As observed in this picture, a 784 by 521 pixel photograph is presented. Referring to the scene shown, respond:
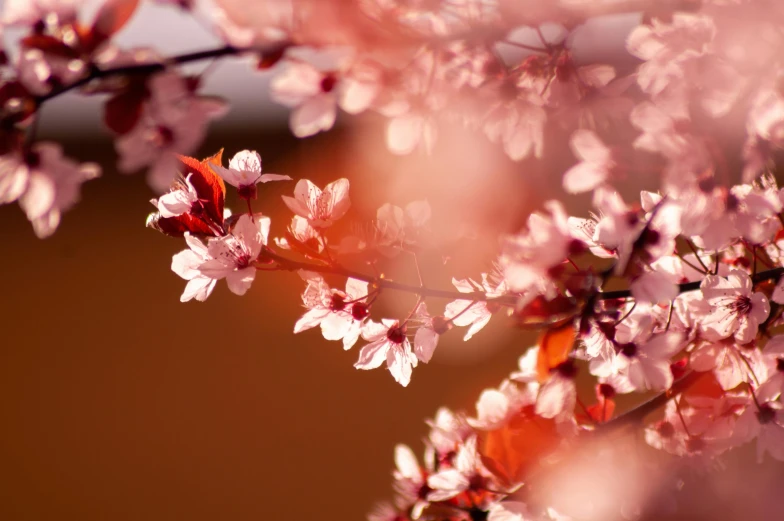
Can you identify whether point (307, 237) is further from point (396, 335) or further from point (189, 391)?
point (189, 391)

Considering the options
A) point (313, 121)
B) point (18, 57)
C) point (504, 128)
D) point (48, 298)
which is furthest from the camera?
point (48, 298)

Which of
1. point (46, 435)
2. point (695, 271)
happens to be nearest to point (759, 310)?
point (695, 271)

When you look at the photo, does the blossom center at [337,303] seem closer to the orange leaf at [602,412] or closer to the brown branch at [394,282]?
the brown branch at [394,282]

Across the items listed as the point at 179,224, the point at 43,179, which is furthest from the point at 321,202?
the point at 43,179

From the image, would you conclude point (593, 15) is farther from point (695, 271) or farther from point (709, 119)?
point (695, 271)

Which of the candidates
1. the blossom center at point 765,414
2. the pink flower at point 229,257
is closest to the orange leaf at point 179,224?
the pink flower at point 229,257

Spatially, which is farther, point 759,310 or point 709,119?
point 759,310

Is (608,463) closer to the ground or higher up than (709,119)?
closer to the ground
